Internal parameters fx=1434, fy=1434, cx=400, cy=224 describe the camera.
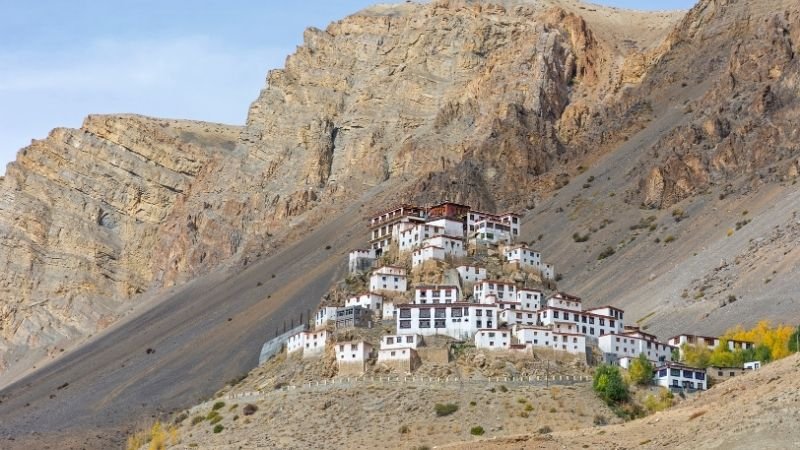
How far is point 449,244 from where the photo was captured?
371ft

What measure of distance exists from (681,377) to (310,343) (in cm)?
2836

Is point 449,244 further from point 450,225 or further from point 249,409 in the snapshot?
point 249,409

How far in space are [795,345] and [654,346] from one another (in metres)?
11.6

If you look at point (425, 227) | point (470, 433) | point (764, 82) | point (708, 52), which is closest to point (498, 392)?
point (470, 433)

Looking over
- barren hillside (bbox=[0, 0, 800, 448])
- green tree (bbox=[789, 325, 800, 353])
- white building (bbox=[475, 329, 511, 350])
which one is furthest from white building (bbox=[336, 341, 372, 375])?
green tree (bbox=[789, 325, 800, 353])

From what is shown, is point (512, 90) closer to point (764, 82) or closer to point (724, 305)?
point (764, 82)

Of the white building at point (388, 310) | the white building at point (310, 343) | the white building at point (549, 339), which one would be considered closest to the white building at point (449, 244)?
the white building at point (388, 310)

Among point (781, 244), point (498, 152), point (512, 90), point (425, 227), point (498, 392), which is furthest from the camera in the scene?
point (512, 90)

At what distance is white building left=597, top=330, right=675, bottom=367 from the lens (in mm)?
100625

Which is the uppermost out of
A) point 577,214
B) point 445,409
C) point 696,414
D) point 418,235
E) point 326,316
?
point 577,214

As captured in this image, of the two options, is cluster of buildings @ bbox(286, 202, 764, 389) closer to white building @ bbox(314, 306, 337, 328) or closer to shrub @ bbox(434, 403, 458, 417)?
white building @ bbox(314, 306, 337, 328)

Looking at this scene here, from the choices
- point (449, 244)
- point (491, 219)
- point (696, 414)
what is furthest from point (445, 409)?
point (491, 219)

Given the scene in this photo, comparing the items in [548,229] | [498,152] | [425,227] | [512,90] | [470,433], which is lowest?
[470,433]

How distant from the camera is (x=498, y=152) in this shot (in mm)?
182125
